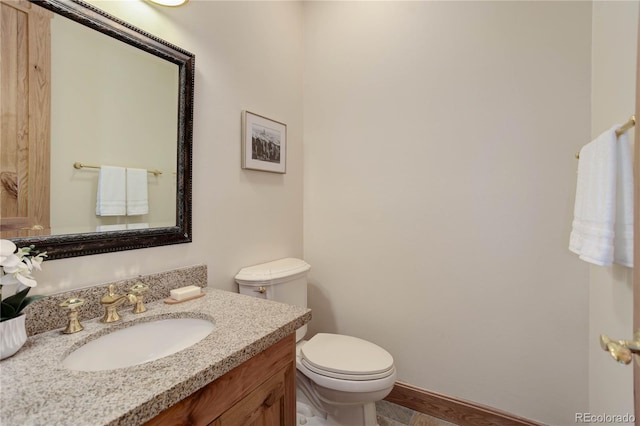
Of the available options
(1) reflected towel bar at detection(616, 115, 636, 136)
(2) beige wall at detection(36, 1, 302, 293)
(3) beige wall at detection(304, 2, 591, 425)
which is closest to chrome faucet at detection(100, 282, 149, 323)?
(2) beige wall at detection(36, 1, 302, 293)

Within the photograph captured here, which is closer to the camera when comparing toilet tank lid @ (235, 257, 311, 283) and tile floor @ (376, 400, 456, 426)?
toilet tank lid @ (235, 257, 311, 283)

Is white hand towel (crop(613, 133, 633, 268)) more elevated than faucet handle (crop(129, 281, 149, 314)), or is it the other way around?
white hand towel (crop(613, 133, 633, 268))

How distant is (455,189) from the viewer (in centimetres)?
159

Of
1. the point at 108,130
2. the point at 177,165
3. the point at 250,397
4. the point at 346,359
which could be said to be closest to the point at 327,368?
the point at 346,359

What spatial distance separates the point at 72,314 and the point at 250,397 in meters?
0.58

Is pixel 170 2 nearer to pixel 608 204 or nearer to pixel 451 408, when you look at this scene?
pixel 608 204

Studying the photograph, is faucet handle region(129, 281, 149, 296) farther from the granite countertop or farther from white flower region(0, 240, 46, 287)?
white flower region(0, 240, 46, 287)

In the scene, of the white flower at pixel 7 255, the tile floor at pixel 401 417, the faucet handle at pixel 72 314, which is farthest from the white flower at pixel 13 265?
the tile floor at pixel 401 417

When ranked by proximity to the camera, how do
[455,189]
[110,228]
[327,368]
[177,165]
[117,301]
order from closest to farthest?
[117,301]
[110,228]
[177,165]
[327,368]
[455,189]

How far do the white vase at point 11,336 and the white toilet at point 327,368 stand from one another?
810 millimetres

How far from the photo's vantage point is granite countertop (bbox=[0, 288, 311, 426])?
51 cm

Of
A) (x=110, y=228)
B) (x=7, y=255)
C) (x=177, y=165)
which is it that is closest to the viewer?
(x=7, y=255)

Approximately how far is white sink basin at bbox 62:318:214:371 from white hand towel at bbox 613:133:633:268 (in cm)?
126

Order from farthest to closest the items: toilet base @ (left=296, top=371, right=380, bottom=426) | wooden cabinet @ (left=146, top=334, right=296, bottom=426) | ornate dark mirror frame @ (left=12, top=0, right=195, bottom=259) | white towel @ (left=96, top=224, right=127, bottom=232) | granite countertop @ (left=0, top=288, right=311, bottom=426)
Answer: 1. toilet base @ (left=296, top=371, right=380, bottom=426)
2. white towel @ (left=96, top=224, right=127, bottom=232)
3. ornate dark mirror frame @ (left=12, top=0, right=195, bottom=259)
4. wooden cabinet @ (left=146, top=334, right=296, bottom=426)
5. granite countertop @ (left=0, top=288, right=311, bottom=426)
